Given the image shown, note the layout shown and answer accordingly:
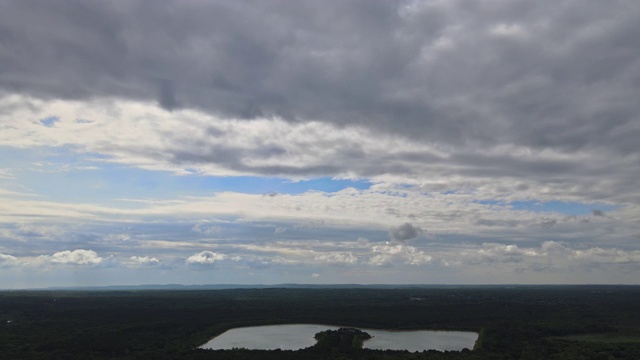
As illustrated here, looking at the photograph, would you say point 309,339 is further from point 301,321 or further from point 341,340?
point 301,321

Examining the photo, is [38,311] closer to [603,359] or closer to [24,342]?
A: [24,342]

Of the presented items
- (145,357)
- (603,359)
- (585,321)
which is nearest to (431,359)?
(603,359)

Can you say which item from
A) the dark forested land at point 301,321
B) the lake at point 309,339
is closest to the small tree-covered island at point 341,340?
the lake at point 309,339

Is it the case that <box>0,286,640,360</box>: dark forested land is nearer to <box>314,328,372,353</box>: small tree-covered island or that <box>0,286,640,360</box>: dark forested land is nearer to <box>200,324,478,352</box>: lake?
<box>314,328,372,353</box>: small tree-covered island

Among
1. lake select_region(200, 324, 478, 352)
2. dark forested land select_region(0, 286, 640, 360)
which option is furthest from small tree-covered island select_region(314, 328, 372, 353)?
dark forested land select_region(0, 286, 640, 360)

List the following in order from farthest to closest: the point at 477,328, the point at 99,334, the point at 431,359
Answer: the point at 477,328, the point at 99,334, the point at 431,359
